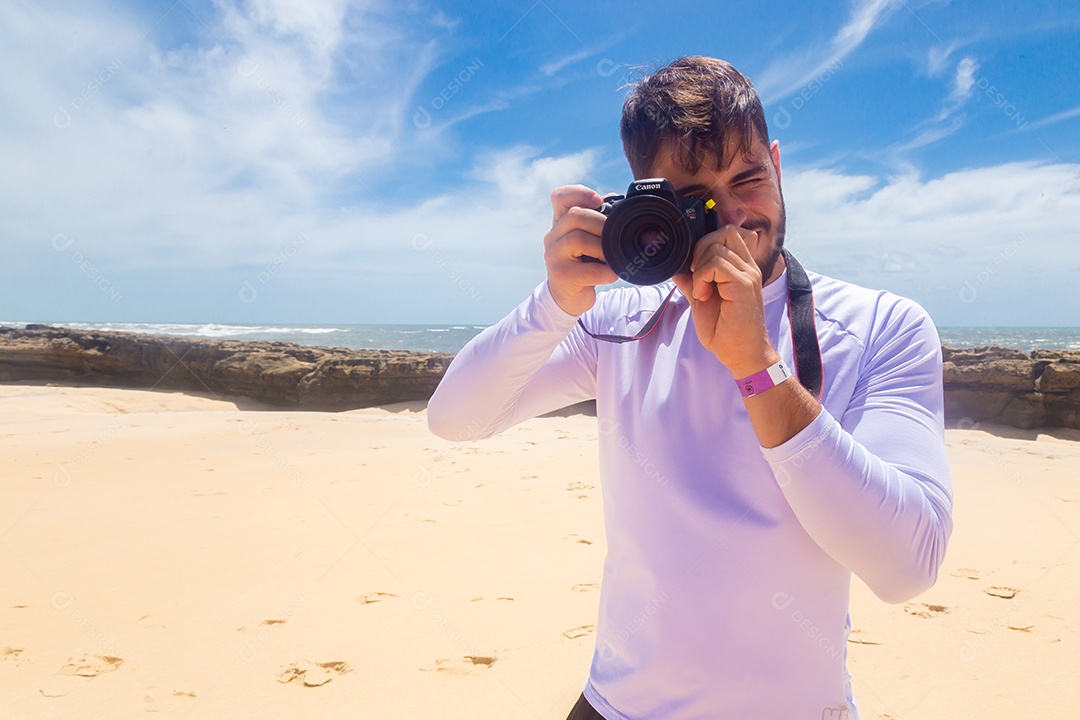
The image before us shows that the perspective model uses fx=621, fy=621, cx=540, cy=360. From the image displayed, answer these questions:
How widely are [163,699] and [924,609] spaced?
3.16 meters

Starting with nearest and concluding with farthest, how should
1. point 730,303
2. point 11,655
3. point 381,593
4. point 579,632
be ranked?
point 730,303 → point 11,655 → point 579,632 → point 381,593

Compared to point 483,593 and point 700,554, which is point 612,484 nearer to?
point 700,554

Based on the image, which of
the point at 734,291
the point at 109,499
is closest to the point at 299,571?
the point at 109,499

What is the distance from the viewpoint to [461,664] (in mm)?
2463

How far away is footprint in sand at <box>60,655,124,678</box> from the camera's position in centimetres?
238

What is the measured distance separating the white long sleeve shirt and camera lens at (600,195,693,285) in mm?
130

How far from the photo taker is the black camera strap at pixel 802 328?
3.32ft

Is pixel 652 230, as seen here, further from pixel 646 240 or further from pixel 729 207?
pixel 729 207

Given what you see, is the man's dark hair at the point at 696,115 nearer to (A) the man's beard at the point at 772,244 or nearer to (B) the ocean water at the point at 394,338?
(A) the man's beard at the point at 772,244

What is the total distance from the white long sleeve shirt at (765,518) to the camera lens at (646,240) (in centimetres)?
13

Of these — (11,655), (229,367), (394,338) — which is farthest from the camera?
(394,338)

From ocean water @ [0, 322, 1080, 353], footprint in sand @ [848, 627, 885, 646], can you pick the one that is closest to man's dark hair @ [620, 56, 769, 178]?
footprint in sand @ [848, 627, 885, 646]

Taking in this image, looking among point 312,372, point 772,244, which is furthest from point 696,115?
point 312,372

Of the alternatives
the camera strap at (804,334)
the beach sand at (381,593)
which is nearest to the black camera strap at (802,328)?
the camera strap at (804,334)
